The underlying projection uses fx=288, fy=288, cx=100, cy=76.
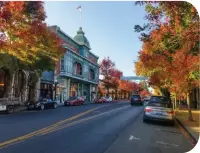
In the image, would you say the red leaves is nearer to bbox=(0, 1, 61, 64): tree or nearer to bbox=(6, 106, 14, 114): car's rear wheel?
bbox=(0, 1, 61, 64): tree

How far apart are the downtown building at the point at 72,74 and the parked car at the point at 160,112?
2388cm

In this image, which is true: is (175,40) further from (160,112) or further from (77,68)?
(77,68)

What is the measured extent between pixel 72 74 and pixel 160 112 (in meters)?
37.7

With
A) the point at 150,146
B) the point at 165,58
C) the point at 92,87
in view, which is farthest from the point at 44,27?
the point at 92,87

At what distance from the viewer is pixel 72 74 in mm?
53781

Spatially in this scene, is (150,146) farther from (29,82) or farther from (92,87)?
(92,87)

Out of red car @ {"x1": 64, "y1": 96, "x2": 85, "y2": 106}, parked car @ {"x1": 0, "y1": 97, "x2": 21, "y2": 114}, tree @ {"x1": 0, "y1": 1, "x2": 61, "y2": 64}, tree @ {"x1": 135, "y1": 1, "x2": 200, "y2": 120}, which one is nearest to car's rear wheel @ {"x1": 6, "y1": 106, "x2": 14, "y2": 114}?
parked car @ {"x1": 0, "y1": 97, "x2": 21, "y2": 114}

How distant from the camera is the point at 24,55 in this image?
2700 centimetres

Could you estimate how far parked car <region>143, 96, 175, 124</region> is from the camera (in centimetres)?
1703

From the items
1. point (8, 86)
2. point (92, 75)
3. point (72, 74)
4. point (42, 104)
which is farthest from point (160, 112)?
point (92, 75)

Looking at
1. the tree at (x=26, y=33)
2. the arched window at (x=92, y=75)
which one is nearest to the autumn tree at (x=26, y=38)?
the tree at (x=26, y=33)

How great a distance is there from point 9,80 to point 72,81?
84.0 feet

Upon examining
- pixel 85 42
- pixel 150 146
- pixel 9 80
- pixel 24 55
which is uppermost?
pixel 85 42

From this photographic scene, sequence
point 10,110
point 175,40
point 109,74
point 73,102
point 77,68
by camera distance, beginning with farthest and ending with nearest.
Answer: point 109,74 < point 77,68 < point 73,102 < point 10,110 < point 175,40
